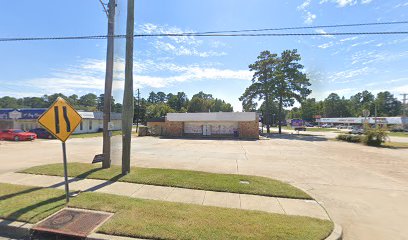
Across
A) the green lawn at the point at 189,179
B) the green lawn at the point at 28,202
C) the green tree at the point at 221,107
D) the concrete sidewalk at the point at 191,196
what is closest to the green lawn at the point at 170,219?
the green lawn at the point at 28,202

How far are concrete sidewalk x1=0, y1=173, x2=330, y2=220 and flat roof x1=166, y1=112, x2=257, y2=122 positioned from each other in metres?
23.1

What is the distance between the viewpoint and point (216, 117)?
1176 inches

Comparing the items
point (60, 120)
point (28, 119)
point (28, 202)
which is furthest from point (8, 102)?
point (60, 120)

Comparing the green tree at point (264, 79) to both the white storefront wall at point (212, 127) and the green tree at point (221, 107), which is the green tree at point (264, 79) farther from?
the green tree at point (221, 107)

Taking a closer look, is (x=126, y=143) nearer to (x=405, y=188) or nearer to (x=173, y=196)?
(x=173, y=196)

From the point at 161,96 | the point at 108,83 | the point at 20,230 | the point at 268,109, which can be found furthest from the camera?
the point at 161,96

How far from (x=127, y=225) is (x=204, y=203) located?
6.77 ft

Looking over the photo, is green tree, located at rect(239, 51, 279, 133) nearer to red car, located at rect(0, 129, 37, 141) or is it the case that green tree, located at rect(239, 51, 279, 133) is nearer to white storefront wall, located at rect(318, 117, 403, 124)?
white storefront wall, located at rect(318, 117, 403, 124)

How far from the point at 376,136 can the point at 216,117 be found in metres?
17.6

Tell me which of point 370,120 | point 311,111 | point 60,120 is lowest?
A: point 60,120

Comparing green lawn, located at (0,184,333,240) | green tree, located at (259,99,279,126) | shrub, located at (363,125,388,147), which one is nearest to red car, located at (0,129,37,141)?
green lawn, located at (0,184,333,240)

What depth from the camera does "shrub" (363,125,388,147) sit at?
21094mm

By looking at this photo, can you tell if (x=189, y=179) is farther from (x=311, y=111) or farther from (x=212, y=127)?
(x=311, y=111)

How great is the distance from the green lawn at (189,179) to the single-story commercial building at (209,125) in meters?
21.5
